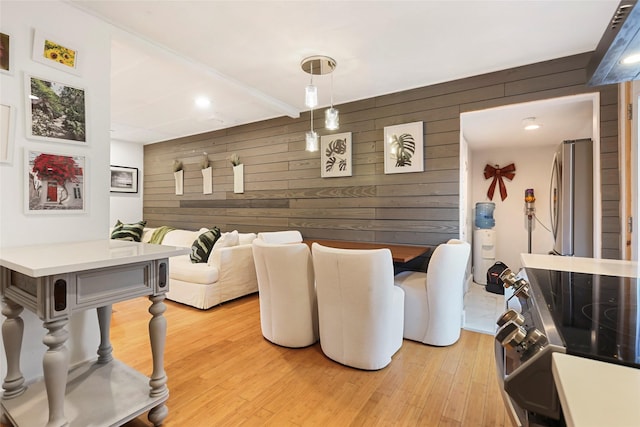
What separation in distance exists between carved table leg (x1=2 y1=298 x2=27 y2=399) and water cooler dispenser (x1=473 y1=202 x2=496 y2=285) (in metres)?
4.77

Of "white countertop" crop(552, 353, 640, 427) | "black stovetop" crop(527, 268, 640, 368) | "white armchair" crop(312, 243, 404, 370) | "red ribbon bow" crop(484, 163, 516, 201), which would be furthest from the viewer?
"red ribbon bow" crop(484, 163, 516, 201)

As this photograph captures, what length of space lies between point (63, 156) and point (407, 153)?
279cm

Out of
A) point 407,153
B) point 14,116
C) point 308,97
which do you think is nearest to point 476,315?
point 407,153

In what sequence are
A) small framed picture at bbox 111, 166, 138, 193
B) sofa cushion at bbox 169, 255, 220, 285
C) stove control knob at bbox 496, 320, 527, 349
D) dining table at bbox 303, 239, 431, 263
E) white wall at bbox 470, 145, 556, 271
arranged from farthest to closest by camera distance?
small framed picture at bbox 111, 166, 138, 193
white wall at bbox 470, 145, 556, 271
sofa cushion at bbox 169, 255, 220, 285
dining table at bbox 303, 239, 431, 263
stove control knob at bbox 496, 320, 527, 349

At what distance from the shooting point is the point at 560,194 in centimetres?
269

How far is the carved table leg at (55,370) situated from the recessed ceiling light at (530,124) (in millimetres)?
3974

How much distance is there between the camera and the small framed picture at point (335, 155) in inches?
138

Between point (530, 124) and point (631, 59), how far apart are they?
2488 millimetres

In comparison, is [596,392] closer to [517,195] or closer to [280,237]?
[280,237]

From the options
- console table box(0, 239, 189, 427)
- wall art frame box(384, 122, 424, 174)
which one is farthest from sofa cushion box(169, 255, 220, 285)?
A: wall art frame box(384, 122, 424, 174)

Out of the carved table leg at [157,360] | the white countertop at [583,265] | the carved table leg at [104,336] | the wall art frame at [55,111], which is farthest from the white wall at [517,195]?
the wall art frame at [55,111]

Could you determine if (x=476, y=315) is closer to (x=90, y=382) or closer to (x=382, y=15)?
(x=382, y=15)

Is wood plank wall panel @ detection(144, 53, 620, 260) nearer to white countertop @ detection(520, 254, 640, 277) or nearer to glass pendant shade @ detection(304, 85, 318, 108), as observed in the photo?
white countertop @ detection(520, 254, 640, 277)

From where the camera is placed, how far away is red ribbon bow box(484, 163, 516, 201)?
459 cm
